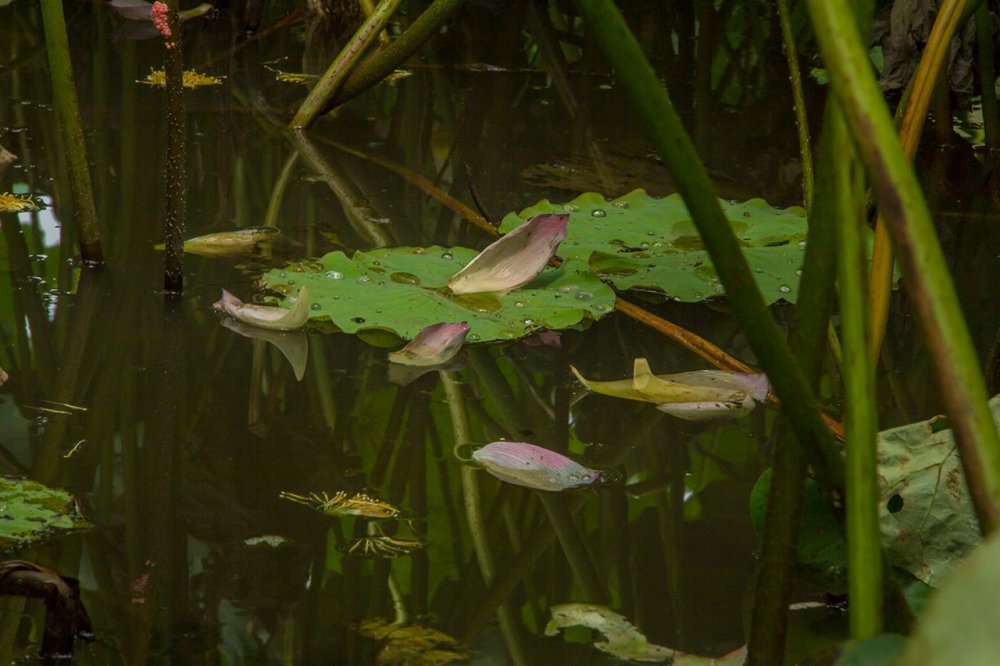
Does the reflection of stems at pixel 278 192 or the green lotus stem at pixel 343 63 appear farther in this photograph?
the green lotus stem at pixel 343 63

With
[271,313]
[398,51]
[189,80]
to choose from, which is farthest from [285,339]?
[189,80]

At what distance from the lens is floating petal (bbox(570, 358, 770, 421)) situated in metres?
1.25

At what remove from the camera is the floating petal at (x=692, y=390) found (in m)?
1.25

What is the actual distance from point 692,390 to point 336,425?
38cm

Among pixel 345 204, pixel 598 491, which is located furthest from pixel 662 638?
pixel 345 204

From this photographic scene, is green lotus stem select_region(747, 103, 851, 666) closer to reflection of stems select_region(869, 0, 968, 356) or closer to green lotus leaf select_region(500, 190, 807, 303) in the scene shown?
reflection of stems select_region(869, 0, 968, 356)

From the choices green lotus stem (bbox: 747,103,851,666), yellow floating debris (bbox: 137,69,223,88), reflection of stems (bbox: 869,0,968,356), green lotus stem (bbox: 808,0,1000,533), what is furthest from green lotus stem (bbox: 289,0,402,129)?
green lotus stem (bbox: 808,0,1000,533)

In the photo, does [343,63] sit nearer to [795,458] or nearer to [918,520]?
[918,520]

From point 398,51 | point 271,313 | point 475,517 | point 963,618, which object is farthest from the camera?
point 398,51

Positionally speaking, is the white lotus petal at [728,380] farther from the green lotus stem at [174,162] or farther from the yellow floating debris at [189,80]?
the yellow floating debris at [189,80]

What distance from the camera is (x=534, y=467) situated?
1087mm

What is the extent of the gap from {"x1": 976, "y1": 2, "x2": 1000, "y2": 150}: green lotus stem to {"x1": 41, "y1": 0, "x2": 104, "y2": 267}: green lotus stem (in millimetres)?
1460

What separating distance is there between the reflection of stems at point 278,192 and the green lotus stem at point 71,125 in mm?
293

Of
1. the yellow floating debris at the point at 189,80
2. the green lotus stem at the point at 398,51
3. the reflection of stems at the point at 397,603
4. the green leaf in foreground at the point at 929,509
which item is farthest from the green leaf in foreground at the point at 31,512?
the yellow floating debris at the point at 189,80
